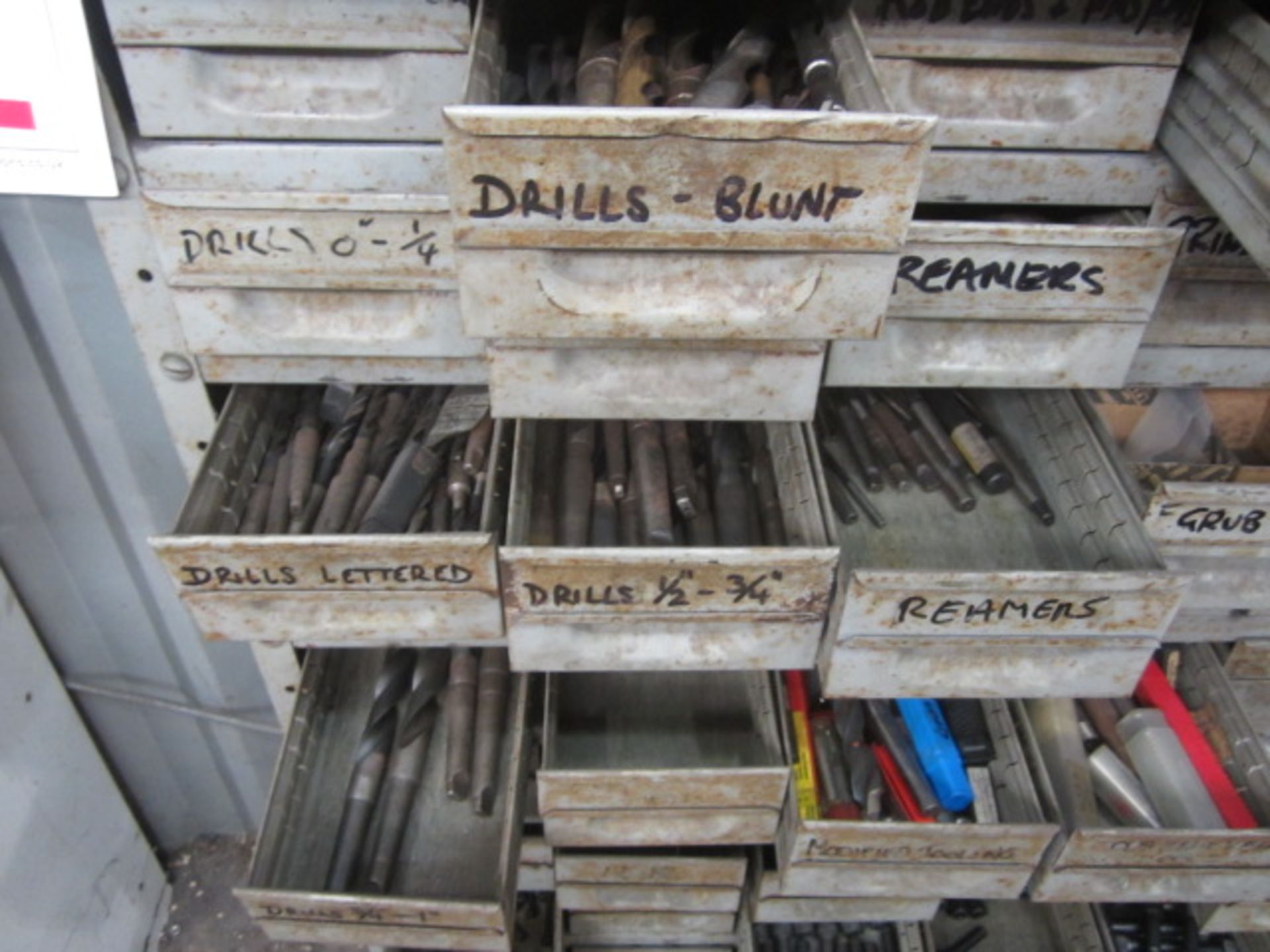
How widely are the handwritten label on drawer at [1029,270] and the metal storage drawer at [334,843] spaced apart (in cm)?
62

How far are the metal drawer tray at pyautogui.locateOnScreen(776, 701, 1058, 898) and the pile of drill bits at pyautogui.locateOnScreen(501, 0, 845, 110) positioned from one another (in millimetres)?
730

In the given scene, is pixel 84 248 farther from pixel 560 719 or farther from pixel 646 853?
pixel 646 853

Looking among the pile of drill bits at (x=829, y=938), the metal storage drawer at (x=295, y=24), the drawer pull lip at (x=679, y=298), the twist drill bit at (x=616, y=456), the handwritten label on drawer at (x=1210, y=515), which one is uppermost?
the metal storage drawer at (x=295, y=24)

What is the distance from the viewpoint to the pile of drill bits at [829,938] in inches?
55.4

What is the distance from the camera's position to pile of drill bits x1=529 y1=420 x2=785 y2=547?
98 cm

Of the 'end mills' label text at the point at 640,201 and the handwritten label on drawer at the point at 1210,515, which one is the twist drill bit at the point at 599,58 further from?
the handwritten label on drawer at the point at 1210,515

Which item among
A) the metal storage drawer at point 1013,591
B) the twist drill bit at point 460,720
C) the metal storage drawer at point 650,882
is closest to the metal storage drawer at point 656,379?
the metal storage drawer at point 1013,591

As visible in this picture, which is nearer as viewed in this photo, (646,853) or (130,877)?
(646,853)

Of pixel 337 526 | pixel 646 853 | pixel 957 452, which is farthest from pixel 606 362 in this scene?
pixel 646 853

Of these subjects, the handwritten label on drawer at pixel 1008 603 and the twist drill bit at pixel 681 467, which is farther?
the twist drill bit at pixel 681 467

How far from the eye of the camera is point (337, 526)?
1.00m

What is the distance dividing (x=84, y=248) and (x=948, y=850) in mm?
1143

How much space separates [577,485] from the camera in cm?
100

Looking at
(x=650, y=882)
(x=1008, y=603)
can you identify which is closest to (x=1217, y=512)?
(x=1008, y=603)
